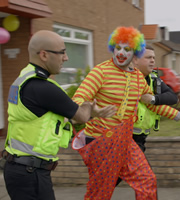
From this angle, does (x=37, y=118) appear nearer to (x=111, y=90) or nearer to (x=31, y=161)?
(x=31, y=161)

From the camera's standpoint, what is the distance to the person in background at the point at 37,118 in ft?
8.05

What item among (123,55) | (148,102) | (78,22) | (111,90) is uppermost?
(78,22)

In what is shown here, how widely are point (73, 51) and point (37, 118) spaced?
7.58 m

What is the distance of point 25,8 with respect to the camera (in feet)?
22.1

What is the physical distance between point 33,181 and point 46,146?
0.25m

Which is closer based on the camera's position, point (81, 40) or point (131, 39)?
point (131, 39)

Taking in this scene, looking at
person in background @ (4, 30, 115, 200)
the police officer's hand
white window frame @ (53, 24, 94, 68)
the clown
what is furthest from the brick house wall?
white window frame @ (53, 24, 94, 68)

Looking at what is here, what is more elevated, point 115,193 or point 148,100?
point 148,100

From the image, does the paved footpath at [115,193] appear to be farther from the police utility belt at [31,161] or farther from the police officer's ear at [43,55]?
the police officer's ear at [43,55]

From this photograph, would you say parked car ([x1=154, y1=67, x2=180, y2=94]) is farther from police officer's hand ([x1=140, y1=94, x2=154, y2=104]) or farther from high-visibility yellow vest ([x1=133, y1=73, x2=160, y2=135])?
police officer's hand ([x1=140, y1=94, x2=154, y2=104])

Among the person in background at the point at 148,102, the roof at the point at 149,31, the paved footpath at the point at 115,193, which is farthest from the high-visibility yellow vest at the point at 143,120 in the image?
the roof at the point at 149,31

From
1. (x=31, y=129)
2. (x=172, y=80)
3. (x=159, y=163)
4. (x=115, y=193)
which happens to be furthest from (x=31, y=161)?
(x=172, y=80)

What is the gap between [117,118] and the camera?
329cm

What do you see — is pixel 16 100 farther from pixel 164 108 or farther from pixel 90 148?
pixel 164 108
